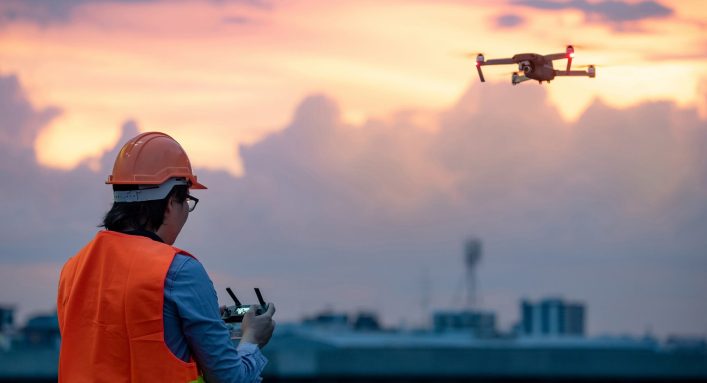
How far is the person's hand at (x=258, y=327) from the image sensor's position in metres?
7.17

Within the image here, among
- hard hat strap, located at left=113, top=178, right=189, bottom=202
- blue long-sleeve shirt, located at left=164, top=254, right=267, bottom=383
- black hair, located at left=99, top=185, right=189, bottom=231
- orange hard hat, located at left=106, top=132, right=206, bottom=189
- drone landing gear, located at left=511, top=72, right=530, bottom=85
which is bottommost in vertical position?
blue long-sleeve shirt, located at left=164, top=254, right=267, bottom=383

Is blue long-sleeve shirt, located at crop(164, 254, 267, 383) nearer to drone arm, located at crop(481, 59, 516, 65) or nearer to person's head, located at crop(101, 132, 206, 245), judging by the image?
person's head, located at crop(101, 132, 206, 245)

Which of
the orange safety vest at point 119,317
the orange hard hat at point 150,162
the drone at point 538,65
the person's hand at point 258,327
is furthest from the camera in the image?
the drone at point 538,65

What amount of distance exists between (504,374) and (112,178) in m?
76.8

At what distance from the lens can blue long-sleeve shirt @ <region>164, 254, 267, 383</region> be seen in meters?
6.75

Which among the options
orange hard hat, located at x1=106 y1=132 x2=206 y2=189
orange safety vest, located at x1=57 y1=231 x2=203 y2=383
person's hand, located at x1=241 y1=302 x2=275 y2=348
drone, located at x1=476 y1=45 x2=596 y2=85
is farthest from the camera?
drone, located at x1=476 y1=45 x2=596 y2=85

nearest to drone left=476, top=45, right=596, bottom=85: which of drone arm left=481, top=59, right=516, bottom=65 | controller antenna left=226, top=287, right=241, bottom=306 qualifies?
drone arm left=481, top=59, right=516, bottom=65

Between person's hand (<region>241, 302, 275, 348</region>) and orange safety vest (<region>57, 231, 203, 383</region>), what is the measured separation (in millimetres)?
398

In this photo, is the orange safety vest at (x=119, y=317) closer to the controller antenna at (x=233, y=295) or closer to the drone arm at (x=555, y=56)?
the controller antenna at (x=233, y=295)

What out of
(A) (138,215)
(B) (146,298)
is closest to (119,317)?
(B) (146,298)

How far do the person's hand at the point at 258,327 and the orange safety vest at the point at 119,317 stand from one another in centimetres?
40

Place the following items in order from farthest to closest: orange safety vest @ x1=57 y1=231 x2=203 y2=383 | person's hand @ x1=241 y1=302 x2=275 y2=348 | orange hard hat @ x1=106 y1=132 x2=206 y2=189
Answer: person's hand @ x1=241 y1=302 x2=275 y2=348, orange hard hat @ x1=106 y1=132 x2=206 y2=189, orange safety vest @ x1=57 y1=231 x2=203 y2=383

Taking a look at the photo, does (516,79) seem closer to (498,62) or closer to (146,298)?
(498,62)

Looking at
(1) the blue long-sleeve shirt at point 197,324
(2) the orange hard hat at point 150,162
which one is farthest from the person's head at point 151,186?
(1) the blue long-sleeve shirt at point 197,324
